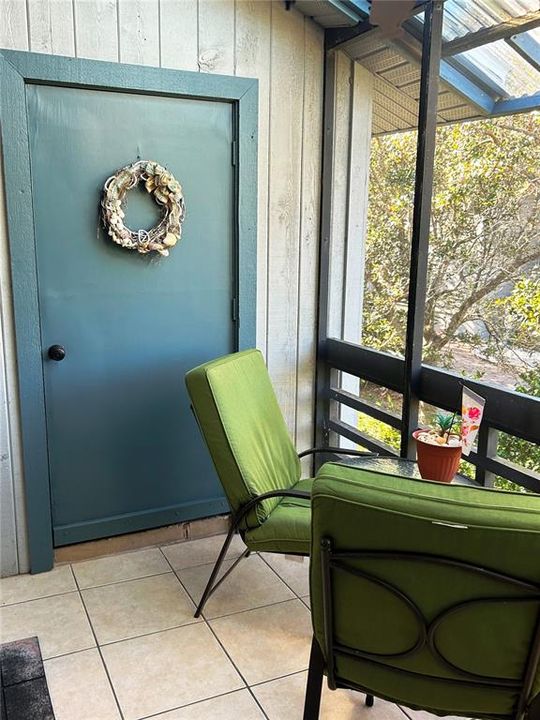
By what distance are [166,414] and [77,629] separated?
98 cm

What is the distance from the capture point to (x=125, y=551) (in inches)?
115

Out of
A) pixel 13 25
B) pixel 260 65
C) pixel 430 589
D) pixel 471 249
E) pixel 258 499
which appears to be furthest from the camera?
pixel 471 249

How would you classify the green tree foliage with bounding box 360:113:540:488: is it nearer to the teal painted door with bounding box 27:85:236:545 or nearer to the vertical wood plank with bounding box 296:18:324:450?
the vertical wood plank with bounding box 296:18:324:450

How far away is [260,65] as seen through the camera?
9.34 feet

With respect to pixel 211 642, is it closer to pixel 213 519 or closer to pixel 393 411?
pixel 213 519

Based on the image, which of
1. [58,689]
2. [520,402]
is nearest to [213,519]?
[58,689]

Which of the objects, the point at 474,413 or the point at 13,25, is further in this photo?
the point at 13,25

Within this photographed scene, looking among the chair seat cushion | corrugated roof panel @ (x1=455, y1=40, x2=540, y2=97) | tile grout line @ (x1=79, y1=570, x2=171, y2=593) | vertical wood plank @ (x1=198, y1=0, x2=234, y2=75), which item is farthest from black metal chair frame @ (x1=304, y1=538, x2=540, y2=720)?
vertical wood plank @ (x1=198, y1=0, x2=234, y2=75)

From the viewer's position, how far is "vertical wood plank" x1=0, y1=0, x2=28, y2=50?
2348 mm

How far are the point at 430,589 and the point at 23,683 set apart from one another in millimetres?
1484

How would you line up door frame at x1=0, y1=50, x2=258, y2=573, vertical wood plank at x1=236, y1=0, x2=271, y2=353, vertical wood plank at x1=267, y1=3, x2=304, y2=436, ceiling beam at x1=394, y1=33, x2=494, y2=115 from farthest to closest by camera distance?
1. vertical wood plank at x1=267, y1=3, x2=304, y2=436
2. vertical wood plank at x1=236, y1=0, x2=271, y2=353
3. ceiling beam at x1=394, y1=33, x2=494, y2=115
4. door frame at x1=0, y1=50, x2=258, y2=573

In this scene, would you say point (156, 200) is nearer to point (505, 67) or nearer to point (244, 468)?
point (244, 468)

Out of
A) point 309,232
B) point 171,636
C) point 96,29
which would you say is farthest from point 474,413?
point 96,29

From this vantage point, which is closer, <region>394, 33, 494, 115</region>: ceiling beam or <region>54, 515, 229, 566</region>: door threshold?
<region>394, 33, 494, 115</region>: ceiling beam
